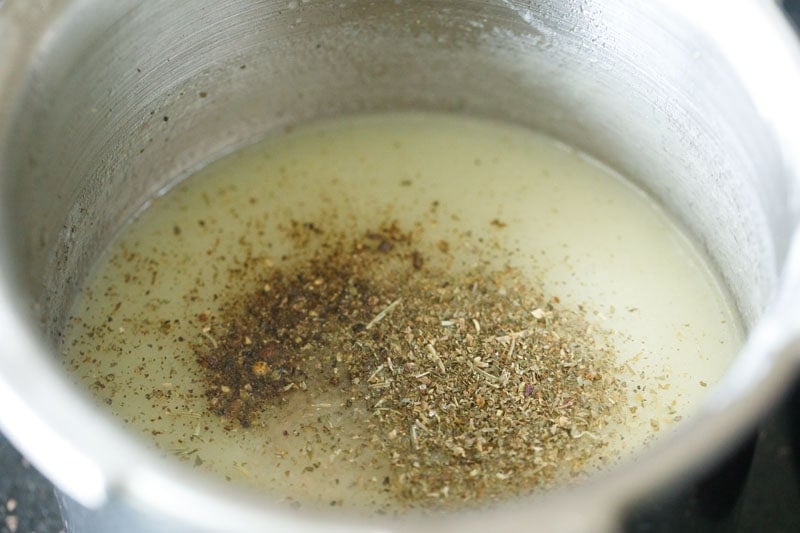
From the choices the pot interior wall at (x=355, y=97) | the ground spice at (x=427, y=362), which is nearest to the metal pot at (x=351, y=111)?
the pot interior wall at (x=355, y=97)

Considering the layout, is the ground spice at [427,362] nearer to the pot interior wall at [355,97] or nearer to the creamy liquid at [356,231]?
the creamy liquid at [356,231]

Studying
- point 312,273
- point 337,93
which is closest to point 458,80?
point 337,93

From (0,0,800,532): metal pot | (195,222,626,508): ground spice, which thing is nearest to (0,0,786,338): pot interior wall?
(0,0,800,532): metal pot

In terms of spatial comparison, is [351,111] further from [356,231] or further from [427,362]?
[427,362]

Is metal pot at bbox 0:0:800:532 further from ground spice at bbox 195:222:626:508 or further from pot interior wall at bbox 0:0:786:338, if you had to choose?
ground spice at bbox 195:222:626:508

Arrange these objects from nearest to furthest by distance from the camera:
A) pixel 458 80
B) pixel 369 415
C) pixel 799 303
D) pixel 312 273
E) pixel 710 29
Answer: pixel 799 303, pixel 710 29, pixel 369 415, pixel 312 273, pixel 458 80

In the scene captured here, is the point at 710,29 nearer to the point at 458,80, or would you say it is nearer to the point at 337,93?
the point at 458,80
